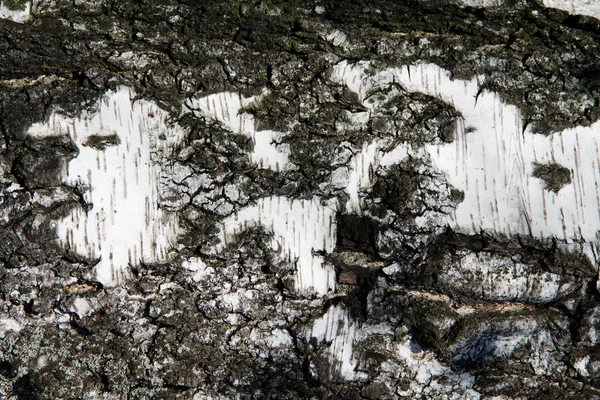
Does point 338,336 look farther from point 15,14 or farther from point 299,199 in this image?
point 15,14

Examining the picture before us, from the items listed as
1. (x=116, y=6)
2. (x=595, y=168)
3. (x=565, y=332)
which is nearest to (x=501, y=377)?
(x=565, y=332)

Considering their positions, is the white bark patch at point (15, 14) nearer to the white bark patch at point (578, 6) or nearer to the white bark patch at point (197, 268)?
the white bark patch at point (197, 268)

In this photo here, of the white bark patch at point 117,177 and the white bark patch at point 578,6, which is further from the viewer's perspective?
the white bark patch at point 578,6

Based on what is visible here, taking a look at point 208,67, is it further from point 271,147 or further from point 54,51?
point 54,51

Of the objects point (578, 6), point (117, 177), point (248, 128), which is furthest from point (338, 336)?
point (578, 6)

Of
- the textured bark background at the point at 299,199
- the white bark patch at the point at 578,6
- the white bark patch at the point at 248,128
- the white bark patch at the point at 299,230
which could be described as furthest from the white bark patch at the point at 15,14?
the white bark patch at the point at 578,6

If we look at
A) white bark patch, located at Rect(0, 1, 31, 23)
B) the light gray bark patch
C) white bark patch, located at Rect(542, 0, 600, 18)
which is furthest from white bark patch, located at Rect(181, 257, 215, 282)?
white bark patch, located at Rect(542, 0, 600, 18)

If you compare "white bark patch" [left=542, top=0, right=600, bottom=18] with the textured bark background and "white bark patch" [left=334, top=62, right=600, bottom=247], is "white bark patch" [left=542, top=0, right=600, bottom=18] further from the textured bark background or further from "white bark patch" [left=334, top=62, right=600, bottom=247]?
"white bark patch" [left=334, top=62, right=600, bottom=247]
